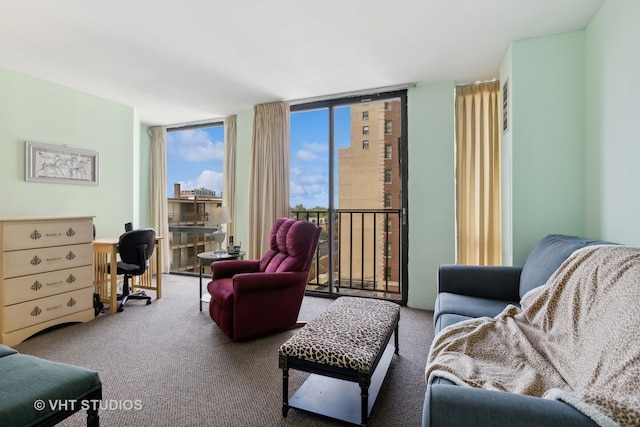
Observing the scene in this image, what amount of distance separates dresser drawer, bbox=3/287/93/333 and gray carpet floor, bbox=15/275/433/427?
151mm

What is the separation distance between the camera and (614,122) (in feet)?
6.77

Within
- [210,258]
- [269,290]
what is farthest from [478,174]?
[210,258]

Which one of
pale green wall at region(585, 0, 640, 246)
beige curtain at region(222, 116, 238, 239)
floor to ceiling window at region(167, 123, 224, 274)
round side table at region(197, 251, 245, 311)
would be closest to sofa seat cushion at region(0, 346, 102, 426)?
round side table at region(197, 251, 245, 311)

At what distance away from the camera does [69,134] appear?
12.4ft

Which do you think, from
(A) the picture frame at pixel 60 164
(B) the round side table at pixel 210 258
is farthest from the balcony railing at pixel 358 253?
(A) the picture frame at pixel 60 164

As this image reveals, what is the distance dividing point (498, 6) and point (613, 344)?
217 centimetres

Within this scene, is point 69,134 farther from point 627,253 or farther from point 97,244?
point 627,253

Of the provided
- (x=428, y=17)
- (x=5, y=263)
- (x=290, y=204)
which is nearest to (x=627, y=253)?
(x=428, y=17)

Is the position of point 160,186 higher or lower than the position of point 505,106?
lower

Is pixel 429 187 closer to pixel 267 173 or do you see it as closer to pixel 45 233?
pixel 267 173

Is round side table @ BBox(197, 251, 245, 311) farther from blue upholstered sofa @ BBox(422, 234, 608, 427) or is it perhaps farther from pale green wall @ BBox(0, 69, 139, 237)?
blue upholstered sofa @ BBox(422, 234, 608, 427)

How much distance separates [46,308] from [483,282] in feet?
12.0

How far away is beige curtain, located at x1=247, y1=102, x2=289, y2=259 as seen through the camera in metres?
4.11

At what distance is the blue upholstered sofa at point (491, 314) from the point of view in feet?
2.77
